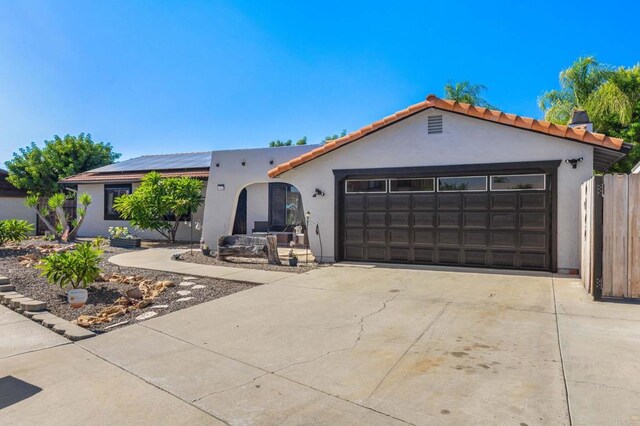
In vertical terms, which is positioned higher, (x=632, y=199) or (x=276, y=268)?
(x=632, y=199)

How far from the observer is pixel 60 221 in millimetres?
17906

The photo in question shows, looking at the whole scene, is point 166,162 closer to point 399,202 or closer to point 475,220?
point 399,202

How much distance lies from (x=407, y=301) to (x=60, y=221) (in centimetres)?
1799

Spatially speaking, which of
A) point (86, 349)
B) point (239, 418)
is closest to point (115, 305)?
point (86, 349)

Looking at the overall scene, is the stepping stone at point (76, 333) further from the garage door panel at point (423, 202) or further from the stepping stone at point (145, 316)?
the garage door panel at point (423, 202)

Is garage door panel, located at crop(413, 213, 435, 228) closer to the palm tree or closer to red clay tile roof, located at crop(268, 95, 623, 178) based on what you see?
red clay tile roof, located at crop(268, 95, 623, 178)

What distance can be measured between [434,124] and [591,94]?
49.0 ft

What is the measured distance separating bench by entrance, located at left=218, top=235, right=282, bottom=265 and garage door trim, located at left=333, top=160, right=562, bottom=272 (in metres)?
1.74

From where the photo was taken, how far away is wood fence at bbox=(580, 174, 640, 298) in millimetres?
5934

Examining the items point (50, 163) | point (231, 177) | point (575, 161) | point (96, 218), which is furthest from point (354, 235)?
point (50, 163)

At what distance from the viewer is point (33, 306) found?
616 cm

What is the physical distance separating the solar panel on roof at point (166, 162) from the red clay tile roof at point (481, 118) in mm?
9228

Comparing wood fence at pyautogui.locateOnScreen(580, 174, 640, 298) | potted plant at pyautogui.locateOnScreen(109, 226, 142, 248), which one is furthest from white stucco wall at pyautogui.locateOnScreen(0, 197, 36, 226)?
wood fence at pyautogui.locateOnScreen(580, 174, 640, 298)

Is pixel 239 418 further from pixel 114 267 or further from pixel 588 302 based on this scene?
pixel 114 267
